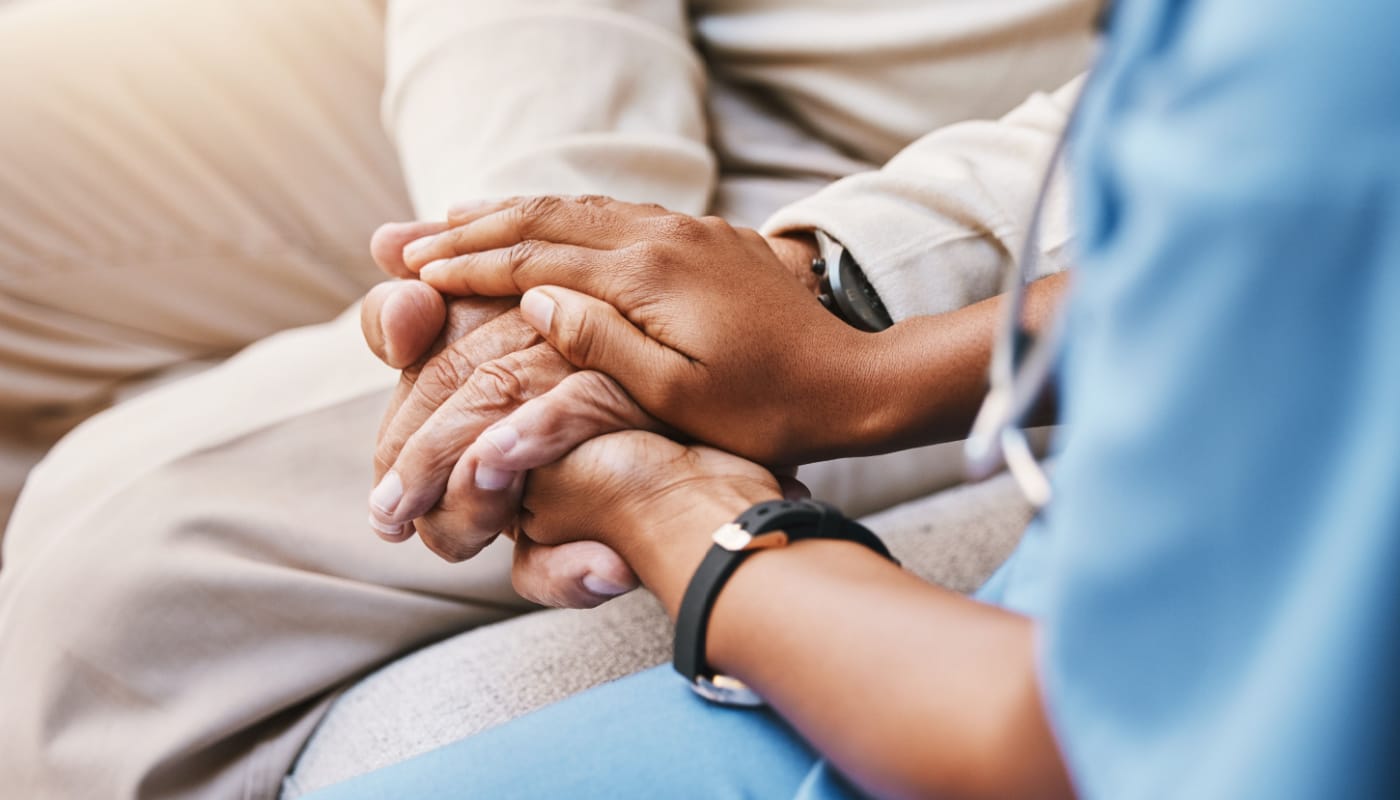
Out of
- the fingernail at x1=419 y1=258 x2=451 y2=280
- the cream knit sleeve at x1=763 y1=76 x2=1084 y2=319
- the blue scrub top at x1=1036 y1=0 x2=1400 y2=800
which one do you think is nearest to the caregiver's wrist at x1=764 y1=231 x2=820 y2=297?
the cream knit sleeve at x1=763 y1=76 x2=1084 y2=319

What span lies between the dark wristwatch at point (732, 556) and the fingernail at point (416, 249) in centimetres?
31

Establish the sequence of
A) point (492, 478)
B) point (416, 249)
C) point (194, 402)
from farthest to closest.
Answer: point (194, 402) < point (416, 249) < point (492, 478)

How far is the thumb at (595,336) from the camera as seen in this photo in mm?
585

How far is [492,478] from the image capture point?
0.57m

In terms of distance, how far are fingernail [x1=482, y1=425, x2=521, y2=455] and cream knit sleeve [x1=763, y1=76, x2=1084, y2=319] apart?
10.8 inches

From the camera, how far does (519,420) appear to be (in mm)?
566

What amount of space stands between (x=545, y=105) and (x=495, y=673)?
1.66 ft

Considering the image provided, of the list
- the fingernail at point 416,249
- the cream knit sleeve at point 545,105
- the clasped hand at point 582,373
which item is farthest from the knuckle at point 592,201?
the cream knit sleeve at point 545,105

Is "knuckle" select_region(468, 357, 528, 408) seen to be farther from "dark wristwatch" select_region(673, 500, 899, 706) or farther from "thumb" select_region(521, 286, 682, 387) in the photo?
"dark wristwatch" select_region(673, 500, 899, 706)

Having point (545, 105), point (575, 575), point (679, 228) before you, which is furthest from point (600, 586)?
point (545, 105)

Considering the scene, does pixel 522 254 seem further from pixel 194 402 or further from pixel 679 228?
pixel 194 402

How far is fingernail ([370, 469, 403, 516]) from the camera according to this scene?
58 cm

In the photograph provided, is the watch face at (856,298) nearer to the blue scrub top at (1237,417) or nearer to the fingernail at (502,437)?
the fingernail at (502,437)

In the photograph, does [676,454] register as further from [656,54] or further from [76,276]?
[76,276]
